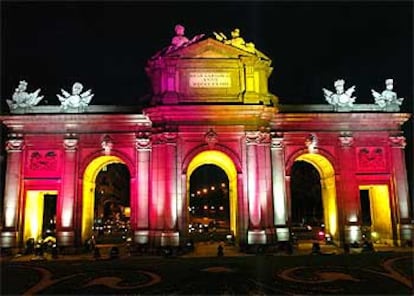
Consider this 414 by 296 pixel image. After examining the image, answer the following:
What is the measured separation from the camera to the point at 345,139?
3528 cm

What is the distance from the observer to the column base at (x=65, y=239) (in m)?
32.8

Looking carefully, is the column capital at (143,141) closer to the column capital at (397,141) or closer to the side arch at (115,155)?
the side arch at (115,155)

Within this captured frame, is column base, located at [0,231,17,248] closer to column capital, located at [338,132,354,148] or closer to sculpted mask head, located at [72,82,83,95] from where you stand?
sculpted mask head, located at [72,82,83,95]

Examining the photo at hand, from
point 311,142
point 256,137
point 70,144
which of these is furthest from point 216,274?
point 70,144

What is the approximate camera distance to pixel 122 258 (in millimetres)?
29469

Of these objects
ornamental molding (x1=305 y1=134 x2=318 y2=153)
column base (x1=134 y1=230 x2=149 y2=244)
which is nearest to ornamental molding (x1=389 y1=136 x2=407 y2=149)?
ornamental molding (x1=305 y1=134 x2=318 y2=153)

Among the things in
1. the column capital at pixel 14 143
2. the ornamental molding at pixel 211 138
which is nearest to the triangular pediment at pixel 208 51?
the ornamental molding at pixel 211 138

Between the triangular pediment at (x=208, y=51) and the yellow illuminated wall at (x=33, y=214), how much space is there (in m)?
15.7

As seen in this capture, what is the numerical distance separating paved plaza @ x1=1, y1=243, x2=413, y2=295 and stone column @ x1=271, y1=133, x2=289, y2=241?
308 centimetres

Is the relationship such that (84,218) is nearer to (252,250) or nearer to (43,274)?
(43,274)

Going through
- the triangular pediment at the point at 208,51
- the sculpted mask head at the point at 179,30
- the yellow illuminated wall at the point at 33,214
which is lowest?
the yellow illuminated wall at the point at 33,214

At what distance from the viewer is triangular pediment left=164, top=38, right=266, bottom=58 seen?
34.0 metres

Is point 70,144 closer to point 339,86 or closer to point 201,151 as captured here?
point 201,151

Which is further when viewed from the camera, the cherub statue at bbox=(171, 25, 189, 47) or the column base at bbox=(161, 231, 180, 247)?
the cherub statue at bbox=(171, 25, 189, 47)
